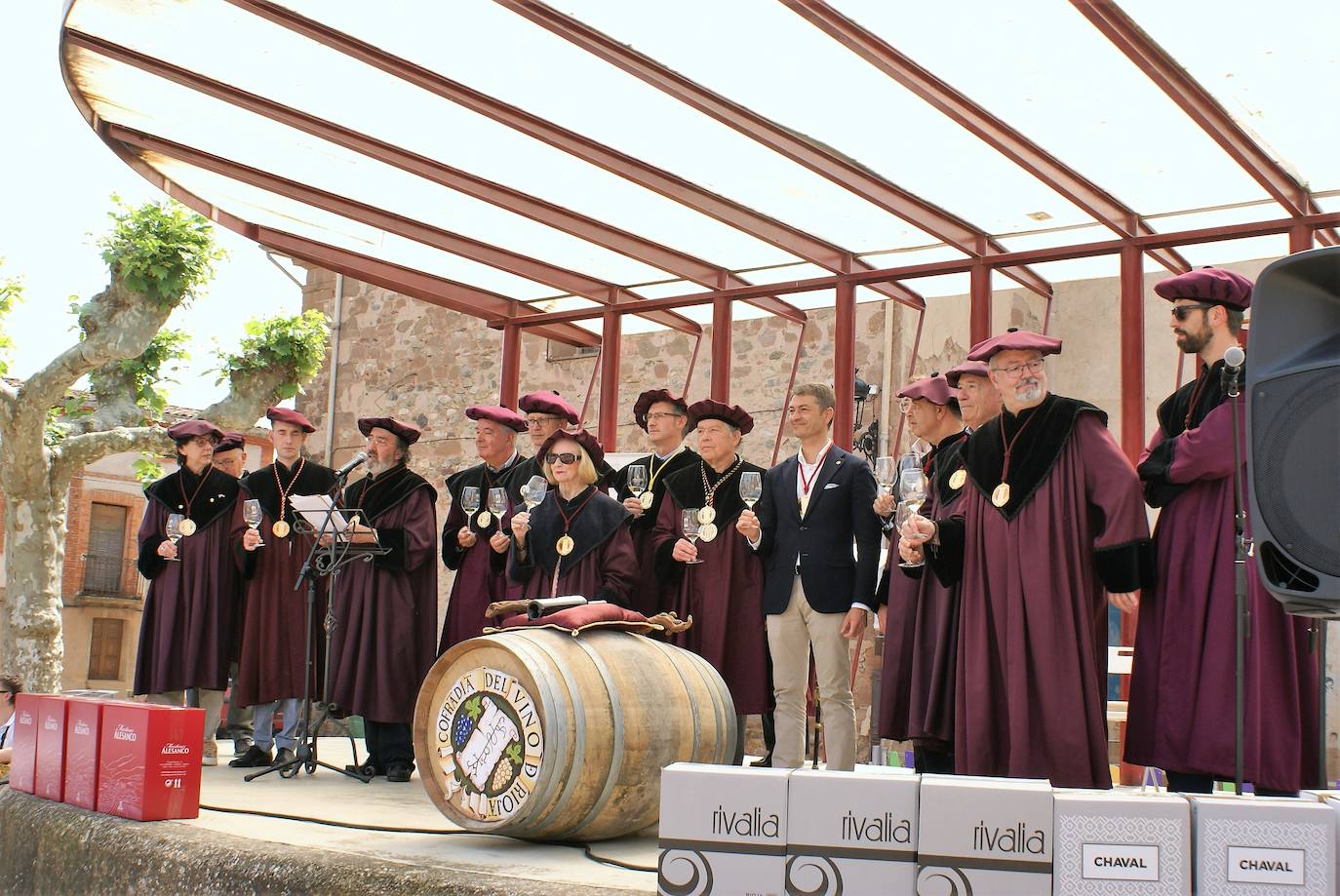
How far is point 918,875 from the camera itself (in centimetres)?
342

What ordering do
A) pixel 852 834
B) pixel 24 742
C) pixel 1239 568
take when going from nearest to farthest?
pixel 852 834 < pixel 1239 568 < pixel 24 742

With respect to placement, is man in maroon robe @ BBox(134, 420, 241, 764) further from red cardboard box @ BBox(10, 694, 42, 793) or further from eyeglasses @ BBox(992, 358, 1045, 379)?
eyeglasses @ BBox(992, 358, 1045, 379)

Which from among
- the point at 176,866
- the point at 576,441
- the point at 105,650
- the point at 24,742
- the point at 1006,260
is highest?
the point at 1006,260

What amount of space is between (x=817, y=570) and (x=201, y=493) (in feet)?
13.1

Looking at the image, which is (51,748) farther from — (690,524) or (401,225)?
(401,225)

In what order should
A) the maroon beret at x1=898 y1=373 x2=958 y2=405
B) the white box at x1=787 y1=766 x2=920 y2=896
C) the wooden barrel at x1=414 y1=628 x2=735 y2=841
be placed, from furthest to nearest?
the maroon beret at x1=898 y1=373 x2=958 y2=405 < the wooden barrel at x1=414 y1=628 x2=735 y2=841 < the white box at x1=787 y1=766 x2=920 y2=896

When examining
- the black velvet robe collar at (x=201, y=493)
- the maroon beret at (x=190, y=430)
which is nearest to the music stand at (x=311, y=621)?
the black velvet robe collar at (x=201, y=493)

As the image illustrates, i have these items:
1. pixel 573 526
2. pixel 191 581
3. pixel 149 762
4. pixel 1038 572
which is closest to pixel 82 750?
pixel 149 762

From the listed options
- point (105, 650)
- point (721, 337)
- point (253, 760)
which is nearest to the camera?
point (253, 760)

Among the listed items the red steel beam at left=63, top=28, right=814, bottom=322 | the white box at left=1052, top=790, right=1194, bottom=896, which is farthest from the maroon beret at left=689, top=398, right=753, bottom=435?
the white box at left=1052, top=790, right=1194, bottom=896

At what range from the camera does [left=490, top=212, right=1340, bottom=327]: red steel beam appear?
8.27m

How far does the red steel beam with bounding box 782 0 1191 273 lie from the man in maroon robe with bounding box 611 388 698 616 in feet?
7.22

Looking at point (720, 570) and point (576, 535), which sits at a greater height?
point (576, 535)

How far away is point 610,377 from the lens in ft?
37.4
